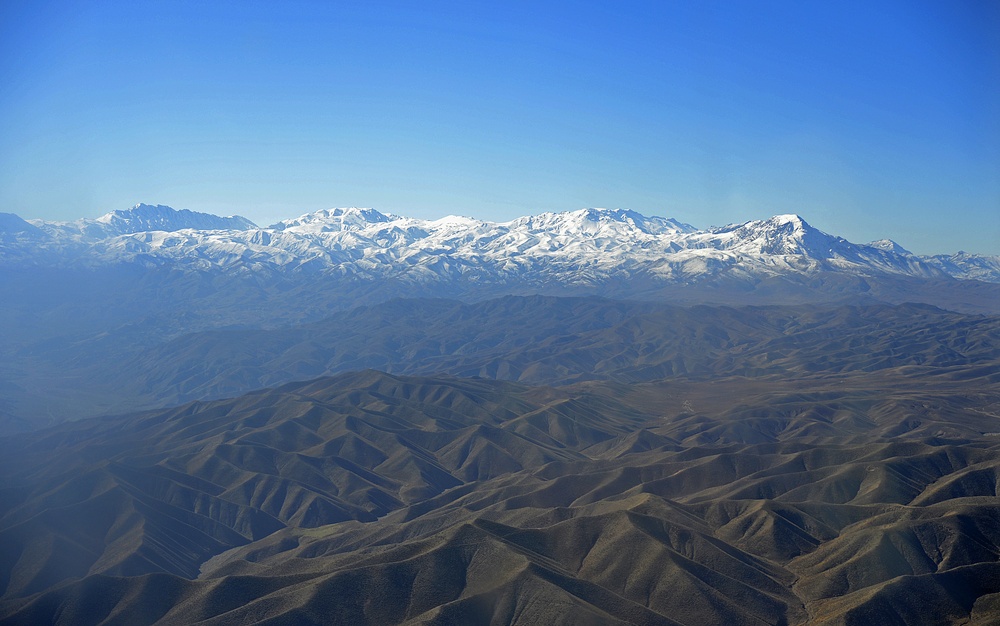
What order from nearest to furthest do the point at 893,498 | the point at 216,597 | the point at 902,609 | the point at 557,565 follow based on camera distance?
1. the point at 902,609
2. the point at 216,597
3. the point at 557,565
4. the point at 893,498

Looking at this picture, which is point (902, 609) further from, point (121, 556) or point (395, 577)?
point (121, 556)

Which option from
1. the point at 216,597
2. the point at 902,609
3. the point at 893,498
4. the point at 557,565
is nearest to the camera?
the point at 902,609

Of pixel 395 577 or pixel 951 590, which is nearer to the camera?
pixel 951 590

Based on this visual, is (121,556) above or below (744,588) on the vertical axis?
below

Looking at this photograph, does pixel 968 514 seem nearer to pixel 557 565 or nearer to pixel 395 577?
pixel 557 565

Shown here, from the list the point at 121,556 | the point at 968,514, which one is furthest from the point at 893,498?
the point at 121,556

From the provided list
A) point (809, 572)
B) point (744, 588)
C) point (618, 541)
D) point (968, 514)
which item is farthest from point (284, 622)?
point (968, 514)

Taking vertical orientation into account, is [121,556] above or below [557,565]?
below

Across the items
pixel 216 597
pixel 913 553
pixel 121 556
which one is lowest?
pixel 121 556

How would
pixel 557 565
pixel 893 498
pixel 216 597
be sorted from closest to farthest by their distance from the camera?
pixel 216 597
pixel 557 565
pixel 893 498
